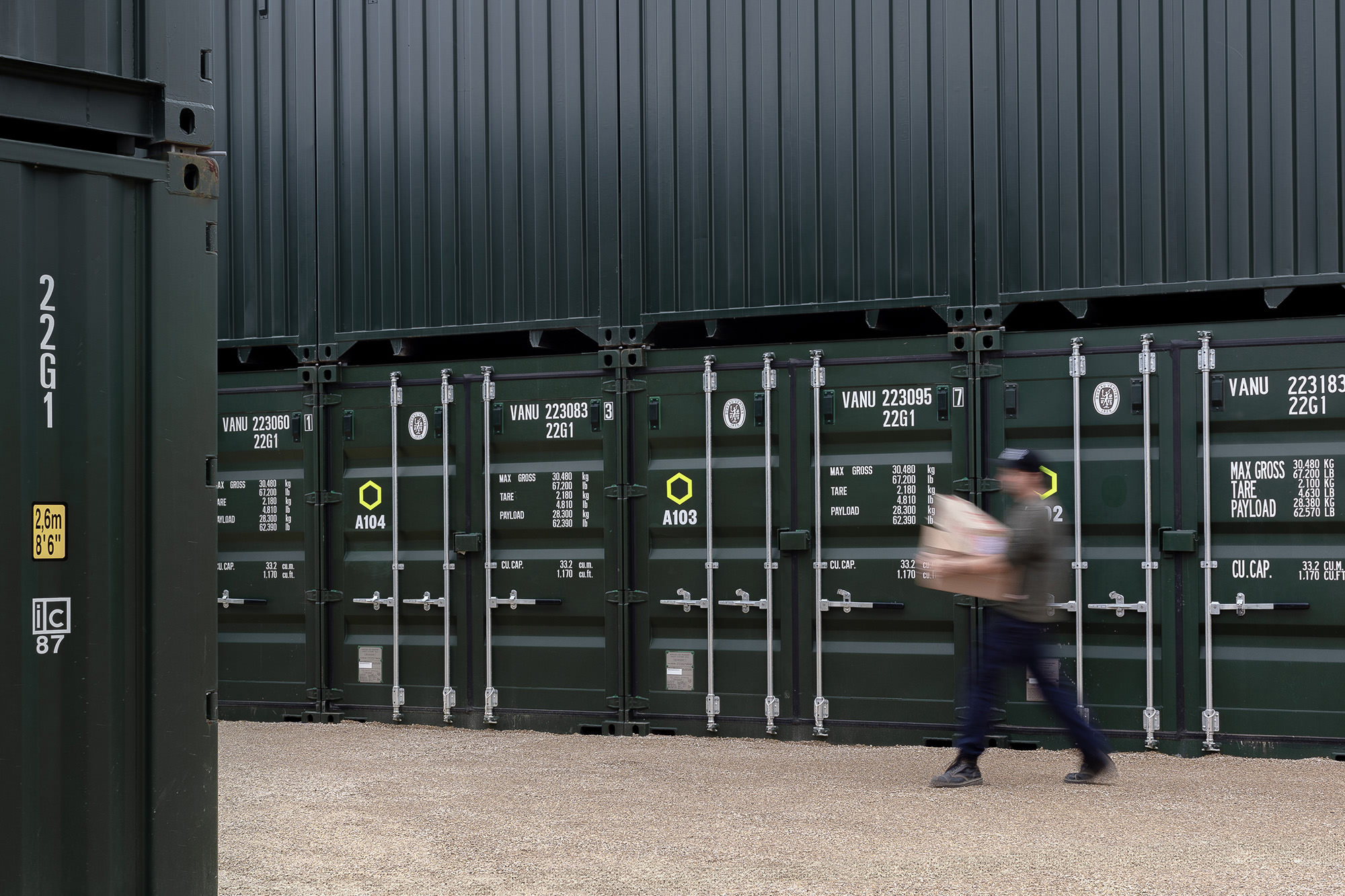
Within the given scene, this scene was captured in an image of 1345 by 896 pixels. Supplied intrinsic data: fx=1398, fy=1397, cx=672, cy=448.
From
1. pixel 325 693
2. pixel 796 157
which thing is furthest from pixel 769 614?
pixel 325 693

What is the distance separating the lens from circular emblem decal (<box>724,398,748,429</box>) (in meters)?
8.86

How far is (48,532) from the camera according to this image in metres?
3.85

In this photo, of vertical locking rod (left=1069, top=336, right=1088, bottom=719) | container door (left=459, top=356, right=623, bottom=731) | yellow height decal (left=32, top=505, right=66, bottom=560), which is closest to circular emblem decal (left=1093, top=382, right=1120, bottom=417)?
vertical locking rod (left=1069, top=336, right=1088, bottom=719)

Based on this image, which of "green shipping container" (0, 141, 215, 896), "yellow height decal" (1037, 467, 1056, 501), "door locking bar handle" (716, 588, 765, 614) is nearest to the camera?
"green shipping container" (0, 141, 215, 896)

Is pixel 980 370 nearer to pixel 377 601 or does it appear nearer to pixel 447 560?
pixel 447 560

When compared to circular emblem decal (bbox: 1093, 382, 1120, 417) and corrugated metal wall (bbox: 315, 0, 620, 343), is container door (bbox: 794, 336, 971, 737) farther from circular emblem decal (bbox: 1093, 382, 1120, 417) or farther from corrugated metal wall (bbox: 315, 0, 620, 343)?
corrugated metal wall (bbox: 315, 0, 620, 343)

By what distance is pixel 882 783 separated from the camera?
7379 millimetres

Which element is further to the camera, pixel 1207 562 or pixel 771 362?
pixel 771 362

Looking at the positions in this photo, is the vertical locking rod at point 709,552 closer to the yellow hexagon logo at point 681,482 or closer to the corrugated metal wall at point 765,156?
the yellow hexagon logo at point 681,482

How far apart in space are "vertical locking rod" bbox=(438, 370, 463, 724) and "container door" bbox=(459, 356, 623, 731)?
0.46ft

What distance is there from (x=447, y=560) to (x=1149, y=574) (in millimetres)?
4480

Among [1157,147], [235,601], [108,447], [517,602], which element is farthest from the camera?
[235,601]

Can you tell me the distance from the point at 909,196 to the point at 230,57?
513 cm

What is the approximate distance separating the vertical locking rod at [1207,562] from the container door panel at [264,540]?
5857 mm
